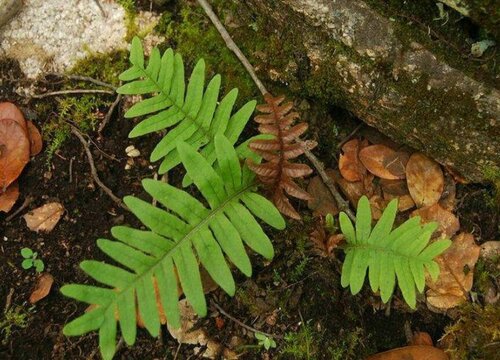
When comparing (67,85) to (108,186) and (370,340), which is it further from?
(370,340)

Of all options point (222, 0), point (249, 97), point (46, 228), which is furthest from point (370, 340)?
point (222, 0)

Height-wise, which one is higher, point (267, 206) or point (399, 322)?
point (267, 206)

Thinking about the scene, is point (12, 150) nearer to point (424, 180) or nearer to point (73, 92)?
point (73, 92)

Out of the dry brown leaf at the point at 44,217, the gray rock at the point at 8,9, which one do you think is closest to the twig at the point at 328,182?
the dry brown leaf at the point at 44,217

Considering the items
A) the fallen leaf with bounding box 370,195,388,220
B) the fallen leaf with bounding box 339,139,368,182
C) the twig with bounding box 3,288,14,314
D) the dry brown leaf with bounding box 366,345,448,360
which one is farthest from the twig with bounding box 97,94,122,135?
the dry brown leaf with bounding box 366,345,448,360

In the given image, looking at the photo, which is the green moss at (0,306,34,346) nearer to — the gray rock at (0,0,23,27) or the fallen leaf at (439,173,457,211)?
the gray rock at (0,0,23,27)

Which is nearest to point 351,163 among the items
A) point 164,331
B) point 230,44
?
point 230,44
